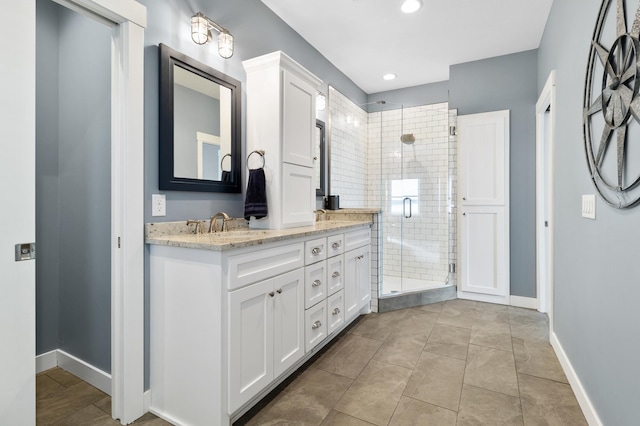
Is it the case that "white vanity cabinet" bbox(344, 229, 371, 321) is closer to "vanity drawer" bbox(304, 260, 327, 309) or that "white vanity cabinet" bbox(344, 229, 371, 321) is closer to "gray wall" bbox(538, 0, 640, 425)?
"vanity drawer" bbox(304, 260, 327, 309)

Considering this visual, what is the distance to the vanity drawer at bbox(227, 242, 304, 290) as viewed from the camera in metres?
1.53

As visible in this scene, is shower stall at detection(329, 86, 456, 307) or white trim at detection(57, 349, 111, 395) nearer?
white trim at detection(57, 349, 111, 395)

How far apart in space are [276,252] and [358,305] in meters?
1.44

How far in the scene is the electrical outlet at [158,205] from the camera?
178cm

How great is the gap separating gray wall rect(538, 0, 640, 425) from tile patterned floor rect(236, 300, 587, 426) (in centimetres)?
26

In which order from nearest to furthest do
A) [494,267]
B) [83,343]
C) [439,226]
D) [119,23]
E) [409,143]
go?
[119,23] → [83,343] → [494,267] → [439,226] → [409,143]

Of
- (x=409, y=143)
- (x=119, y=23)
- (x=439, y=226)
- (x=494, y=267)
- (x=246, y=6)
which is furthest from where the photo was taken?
(x=409, y=143)

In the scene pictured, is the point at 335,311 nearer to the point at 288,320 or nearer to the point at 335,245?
the point at 335,245

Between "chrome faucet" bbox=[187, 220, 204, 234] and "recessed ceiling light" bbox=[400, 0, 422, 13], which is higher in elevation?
"recessed ceiling light" bbox=[400, 0, 422, 13]

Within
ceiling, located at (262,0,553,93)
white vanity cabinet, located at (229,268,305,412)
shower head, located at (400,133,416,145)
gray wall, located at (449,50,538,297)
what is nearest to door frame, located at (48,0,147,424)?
white vanity cabinet, located at (229,268,305,412)

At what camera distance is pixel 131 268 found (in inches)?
65.2

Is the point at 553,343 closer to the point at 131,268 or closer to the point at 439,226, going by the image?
the point at 439,226

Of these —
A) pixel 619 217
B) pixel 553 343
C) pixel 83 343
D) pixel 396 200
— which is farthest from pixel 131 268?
pixel 396 200

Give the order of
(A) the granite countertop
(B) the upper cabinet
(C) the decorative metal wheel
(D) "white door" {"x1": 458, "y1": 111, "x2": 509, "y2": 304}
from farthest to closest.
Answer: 1. (D) "white door" {"x1": 458, "y1": 111, "x2": 509, "y2": 304}
2. (B) the upper cabinet
3. (A) the granite countertop
4. (C) the decorative metal wheel
